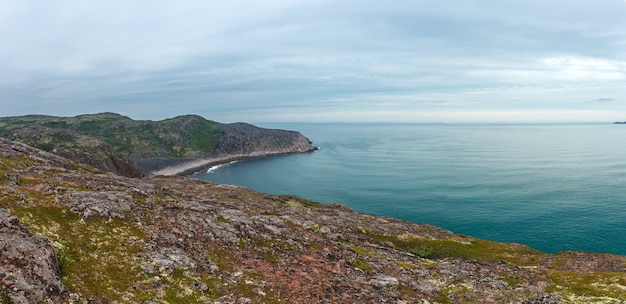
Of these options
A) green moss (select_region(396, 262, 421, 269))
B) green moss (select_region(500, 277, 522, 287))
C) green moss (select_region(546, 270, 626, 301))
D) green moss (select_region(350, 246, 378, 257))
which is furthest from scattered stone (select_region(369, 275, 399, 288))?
green moss (select_region(546, 270, 626, 301))

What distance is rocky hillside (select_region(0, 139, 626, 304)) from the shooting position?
23547 mm

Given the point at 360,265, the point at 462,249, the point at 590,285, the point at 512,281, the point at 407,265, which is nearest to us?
the point at 590,285

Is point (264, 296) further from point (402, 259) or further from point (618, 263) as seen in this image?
point (618, 263)

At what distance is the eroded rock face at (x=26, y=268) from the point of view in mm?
19391

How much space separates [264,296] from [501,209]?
450ft

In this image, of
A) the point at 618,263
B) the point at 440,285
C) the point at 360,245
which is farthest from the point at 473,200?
the point at 440,285

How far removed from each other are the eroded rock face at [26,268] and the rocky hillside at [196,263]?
0.07 m

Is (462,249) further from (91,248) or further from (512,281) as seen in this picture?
(91,248)

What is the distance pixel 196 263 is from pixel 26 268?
1300 centimetres

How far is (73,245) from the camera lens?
28094mm

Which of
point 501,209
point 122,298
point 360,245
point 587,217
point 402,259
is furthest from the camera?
point 501,209

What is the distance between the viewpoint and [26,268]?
21.0 metres

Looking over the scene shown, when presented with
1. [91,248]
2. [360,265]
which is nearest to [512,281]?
[360,265]

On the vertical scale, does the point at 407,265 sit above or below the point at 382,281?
below
